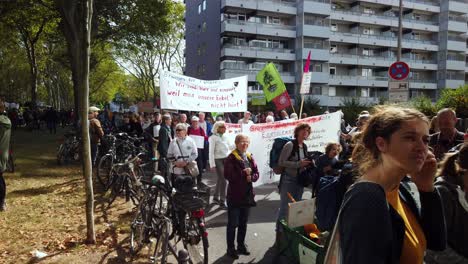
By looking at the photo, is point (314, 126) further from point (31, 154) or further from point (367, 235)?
point (31, 154)

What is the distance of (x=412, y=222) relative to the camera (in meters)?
1.81

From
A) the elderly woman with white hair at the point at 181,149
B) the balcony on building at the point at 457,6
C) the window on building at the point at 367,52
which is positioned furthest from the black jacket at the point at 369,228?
the balcony on building at the point at 457,6

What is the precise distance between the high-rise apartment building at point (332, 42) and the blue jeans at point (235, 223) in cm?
4074

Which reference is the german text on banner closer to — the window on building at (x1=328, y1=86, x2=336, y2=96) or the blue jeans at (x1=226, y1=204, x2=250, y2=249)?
the blue jeans at (x1=226, y1=204, x2=250, y2=249)

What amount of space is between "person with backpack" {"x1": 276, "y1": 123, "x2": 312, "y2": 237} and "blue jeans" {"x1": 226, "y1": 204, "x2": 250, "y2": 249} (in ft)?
1.82

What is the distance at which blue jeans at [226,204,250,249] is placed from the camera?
5359mm

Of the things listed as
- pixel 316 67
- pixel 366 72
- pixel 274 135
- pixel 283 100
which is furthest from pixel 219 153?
pixel 366 72

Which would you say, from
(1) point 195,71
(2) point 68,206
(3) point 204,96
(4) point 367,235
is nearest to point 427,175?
(4) point 367,235

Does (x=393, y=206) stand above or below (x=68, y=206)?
above

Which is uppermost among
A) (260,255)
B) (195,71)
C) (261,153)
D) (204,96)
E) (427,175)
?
(195,71)

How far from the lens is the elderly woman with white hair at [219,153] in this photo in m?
8.31

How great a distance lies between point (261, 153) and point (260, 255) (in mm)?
3427

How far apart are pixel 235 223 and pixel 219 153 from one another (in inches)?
128

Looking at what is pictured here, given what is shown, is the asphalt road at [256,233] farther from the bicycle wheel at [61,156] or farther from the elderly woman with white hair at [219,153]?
the bicycle wheel at [61,156]
